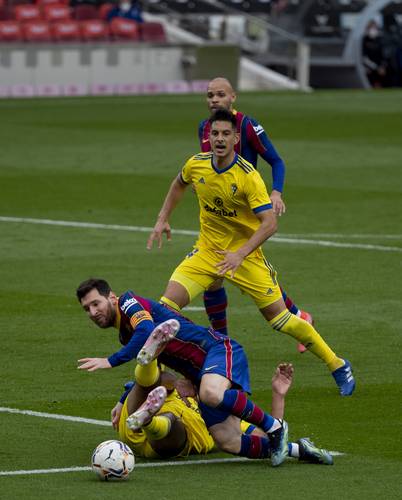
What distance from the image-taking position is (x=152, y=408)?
8391 millimetres

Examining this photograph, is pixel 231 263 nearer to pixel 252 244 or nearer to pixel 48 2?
pixel 252 244

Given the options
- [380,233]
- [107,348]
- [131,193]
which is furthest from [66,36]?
[107,348]

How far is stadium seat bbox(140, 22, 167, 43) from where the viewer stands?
42281 mm

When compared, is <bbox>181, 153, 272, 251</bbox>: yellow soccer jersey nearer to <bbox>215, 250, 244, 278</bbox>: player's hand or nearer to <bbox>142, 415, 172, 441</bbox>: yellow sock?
<bbox>215, 250, 244, 278</bbox>: player's hand

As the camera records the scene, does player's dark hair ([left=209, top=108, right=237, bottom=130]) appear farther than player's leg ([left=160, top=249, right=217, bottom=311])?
No

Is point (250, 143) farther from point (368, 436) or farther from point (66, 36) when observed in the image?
point (66, 36)

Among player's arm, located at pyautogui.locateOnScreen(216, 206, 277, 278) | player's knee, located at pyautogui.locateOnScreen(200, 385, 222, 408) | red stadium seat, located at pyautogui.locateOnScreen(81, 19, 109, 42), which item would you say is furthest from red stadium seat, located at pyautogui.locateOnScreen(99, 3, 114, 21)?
player's knee, located at pyautogui.locateOnScreen(200, 385, 222, 408)

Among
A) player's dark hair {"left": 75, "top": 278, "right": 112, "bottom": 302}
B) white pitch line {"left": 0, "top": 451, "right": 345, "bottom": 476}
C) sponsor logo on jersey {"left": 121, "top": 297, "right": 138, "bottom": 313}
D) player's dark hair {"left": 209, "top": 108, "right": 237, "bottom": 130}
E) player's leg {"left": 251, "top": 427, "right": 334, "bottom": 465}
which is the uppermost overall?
player's dark hair {"left": 209, "top": 108, "right": 237, "bottom": 130}

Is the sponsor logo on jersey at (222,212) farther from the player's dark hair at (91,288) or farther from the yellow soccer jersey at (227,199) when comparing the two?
the player's dark hair at (91,288)

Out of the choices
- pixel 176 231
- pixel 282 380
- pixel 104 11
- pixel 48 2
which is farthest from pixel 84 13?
pixel 282 380

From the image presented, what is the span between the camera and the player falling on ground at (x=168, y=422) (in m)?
8.62

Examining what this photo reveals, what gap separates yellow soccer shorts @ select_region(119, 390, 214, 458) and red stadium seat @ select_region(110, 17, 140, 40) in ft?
109

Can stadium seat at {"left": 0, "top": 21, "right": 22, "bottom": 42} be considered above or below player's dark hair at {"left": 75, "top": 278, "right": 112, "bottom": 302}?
below

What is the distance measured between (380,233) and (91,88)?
23095 millimetres
